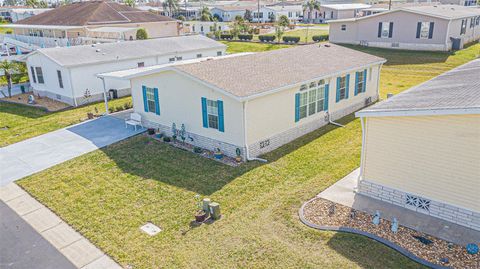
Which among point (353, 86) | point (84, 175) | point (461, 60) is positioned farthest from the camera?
point (461, 60)

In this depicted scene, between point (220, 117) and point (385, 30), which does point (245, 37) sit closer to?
point (385, 30)

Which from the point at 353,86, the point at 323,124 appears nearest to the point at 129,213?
the point at 323,124

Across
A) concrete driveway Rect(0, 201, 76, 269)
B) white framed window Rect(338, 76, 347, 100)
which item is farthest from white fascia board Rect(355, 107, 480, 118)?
concrete driveway Rect(0, 201, 76, 269)

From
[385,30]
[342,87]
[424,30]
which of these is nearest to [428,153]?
[342,87]

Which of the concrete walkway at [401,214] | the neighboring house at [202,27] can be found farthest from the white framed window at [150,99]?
the neighboring house at [202,27]

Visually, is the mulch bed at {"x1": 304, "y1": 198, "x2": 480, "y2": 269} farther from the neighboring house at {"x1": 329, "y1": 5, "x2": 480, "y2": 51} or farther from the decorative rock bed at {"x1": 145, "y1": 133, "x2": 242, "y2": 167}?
the neighboring house at {"x1": 329, "y1": 5, "x2": 480, "y2": 51}

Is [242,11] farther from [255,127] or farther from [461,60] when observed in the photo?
[255,127]
